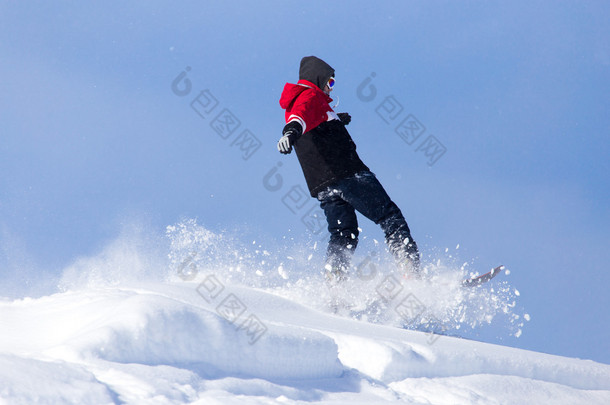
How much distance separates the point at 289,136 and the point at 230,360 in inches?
80.8

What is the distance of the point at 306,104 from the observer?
12.2ft

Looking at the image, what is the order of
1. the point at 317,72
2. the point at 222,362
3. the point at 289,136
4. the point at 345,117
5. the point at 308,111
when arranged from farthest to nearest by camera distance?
the point at 345,117, the point at 317,72, the point at 308,111, the point at 289,136, the point at 222,362

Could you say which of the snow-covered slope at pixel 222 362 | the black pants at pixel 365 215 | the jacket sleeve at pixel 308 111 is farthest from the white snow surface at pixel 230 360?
A: the jacket sleeve at pixel 308 111

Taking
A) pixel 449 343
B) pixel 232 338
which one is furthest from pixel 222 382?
pixel 449 343

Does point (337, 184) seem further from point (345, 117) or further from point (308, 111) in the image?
point (345, 117)

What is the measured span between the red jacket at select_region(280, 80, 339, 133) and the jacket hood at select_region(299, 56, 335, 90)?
0.19ft

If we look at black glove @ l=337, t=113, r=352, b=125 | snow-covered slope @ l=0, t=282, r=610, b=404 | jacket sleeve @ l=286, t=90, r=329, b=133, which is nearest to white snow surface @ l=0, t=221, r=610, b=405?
snow-covered slope @ l=0, t=282, r=610, b=404

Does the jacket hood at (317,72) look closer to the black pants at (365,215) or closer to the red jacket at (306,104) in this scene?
the red jacket at (306,104)

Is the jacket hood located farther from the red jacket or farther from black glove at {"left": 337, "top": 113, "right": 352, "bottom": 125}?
black glove at {"left": 337, "top": 113, "right": 352, "bottom": 125}

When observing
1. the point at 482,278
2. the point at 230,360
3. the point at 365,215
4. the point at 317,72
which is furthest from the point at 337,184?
the point at 230,360

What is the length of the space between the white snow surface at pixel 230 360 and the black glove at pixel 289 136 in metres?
1.02

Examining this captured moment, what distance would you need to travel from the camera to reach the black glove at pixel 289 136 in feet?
11.0

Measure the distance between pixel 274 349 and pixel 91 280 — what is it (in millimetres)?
2377

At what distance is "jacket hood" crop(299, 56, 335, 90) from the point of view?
4039mm
